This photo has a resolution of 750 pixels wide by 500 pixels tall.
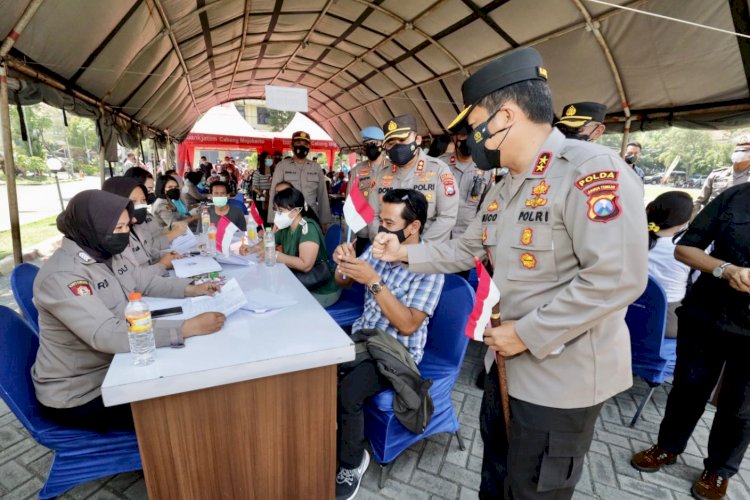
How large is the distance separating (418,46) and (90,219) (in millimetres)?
7680

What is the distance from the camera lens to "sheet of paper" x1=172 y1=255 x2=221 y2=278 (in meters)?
2.35

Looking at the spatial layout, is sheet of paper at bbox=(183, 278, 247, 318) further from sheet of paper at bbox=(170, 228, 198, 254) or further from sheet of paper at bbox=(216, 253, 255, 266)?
sheet of paper at bbox=(170, 228, 198, 254)

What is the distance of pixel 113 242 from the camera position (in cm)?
157

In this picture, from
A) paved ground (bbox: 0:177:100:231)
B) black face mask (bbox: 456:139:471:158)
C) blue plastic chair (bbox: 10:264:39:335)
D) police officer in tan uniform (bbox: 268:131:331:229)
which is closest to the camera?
blue plastic chair (bbox: 10:264:39:335)

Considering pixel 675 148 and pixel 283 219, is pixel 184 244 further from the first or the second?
pixel 675 148

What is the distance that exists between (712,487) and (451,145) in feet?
14.2

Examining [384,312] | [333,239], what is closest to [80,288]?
[384,312]

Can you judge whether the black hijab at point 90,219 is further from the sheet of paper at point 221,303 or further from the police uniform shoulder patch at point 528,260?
the police uniform shoulder patch at point 528,260

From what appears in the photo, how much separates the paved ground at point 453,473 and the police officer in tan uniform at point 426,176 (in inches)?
60.5

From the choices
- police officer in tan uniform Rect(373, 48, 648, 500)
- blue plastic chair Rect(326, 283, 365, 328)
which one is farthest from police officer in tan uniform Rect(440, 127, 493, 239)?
police officer in tan uniform Rect(373, 48, 648, 500)

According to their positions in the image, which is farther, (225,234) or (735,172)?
(735,172)

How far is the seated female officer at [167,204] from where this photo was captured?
4301 millimetres

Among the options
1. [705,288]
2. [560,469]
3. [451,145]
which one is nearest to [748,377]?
[705,288]

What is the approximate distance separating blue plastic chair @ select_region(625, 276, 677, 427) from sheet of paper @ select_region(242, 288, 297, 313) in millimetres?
2066
